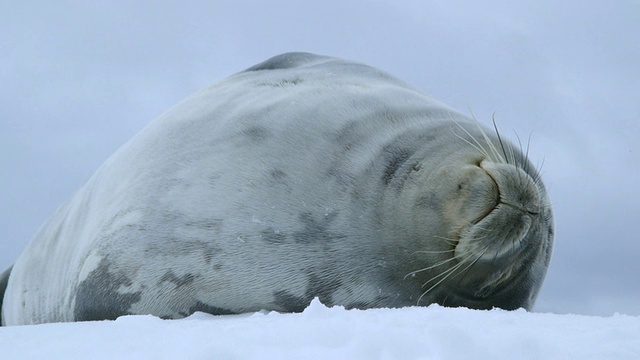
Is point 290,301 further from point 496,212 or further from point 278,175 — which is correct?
point 496,212

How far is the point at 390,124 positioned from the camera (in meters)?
4.67

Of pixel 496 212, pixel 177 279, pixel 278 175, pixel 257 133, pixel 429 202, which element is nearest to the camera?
pixel 496 212

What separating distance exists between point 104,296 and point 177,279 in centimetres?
43

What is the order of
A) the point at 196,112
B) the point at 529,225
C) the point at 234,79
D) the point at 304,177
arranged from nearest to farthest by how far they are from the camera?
the point at 529,225
the point at 304,177
the point at 196,112
the point at 234,79

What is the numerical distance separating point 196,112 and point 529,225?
6.53 ft

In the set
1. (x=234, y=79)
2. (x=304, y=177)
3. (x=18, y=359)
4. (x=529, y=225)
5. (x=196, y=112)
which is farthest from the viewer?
(x=234, y=79)

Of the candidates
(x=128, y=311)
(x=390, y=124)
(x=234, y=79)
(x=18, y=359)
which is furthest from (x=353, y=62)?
(x=18, y=359)

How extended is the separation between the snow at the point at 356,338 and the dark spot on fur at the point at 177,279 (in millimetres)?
973

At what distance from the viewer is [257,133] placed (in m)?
4.66

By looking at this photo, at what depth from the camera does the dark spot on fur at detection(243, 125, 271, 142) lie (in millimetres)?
4625

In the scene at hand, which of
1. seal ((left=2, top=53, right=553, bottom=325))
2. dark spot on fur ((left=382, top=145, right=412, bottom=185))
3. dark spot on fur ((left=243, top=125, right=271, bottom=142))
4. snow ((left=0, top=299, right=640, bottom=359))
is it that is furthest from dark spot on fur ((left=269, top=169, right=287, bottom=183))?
snow ((left=0, top=299, right=640, bottom=359))

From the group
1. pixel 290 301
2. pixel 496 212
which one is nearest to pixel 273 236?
pixel 290 301

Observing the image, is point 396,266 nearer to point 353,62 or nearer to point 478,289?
point 478,289

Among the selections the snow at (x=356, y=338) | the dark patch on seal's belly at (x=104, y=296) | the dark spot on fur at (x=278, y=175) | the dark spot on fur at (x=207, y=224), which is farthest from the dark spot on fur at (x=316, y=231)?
the snow at (x=356, y=338)
